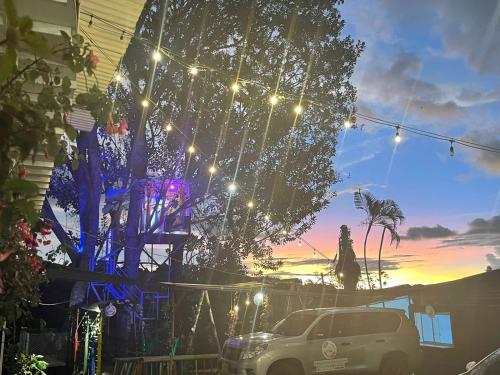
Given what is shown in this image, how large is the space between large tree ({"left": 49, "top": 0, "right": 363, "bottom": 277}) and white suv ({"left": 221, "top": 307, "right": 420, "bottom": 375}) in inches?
291

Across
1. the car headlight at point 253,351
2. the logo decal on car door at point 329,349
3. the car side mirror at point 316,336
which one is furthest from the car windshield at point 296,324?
the car headlight at point 253,351

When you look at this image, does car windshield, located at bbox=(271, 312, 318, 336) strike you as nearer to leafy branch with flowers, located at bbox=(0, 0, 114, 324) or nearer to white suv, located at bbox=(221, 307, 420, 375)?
white suv, located at bbox=(221, 307, 420, 375)

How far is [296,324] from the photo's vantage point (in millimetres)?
10844

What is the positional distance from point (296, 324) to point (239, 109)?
8575 mm

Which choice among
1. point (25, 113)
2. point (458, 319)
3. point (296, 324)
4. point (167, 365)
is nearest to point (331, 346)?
point (296, 324)

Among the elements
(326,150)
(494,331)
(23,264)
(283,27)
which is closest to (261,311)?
(326,150)

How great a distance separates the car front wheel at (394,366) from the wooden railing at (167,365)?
4.28 m

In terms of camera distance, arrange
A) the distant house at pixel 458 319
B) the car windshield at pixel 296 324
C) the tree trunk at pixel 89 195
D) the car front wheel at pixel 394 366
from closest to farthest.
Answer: the car windshield at pixel 296 324, the car front wheel at pixel 394 366, the distant house at pixel 458 319, the tree trunk at pixel 89 195

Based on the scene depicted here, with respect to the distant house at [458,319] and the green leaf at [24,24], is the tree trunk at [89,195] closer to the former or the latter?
the distant house at [458,319]

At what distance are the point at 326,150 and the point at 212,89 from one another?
527 centimetres

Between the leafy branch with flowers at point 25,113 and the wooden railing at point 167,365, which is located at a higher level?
the leafy branch with flowers at point 25,113

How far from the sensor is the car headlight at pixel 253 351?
9337mm

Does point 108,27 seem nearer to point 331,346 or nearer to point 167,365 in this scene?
point 331,346

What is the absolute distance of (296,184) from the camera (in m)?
17.7
